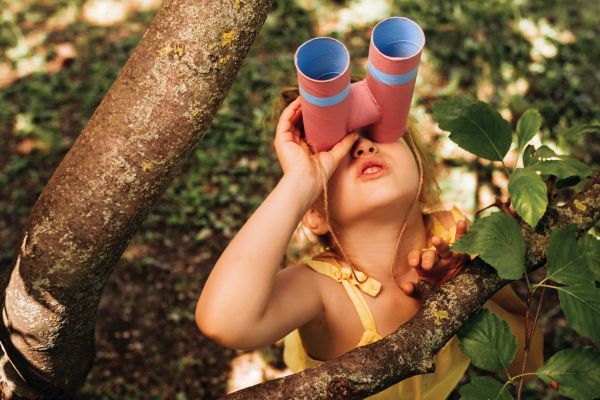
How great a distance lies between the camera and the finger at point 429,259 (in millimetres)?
1486

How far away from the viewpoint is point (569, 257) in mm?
1252

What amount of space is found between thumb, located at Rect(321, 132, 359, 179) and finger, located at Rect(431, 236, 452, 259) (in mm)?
422

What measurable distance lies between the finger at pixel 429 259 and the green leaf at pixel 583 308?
403 mm

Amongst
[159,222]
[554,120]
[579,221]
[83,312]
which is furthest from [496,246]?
[554,120]

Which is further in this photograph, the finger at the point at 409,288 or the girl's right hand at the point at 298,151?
the finger at the point at 409,288

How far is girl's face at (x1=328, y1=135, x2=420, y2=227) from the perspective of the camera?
149 centimetres

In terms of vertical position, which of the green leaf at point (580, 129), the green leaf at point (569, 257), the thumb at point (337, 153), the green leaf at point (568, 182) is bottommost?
the green leaf at point (568, 182)

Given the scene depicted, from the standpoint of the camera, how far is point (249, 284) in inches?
48.6

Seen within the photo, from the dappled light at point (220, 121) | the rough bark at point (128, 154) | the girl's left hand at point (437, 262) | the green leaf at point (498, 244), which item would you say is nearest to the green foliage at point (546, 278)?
the green leaf at point (498, 244)

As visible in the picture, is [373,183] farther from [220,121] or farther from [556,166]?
[220,121]

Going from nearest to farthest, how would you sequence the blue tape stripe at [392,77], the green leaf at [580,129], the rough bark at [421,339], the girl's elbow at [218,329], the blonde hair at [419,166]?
the rough bark at [421,339] < the girl's elbow at [218,329] < the blue tape stripe at [392,77] < the green leaf at [580,129] < the blonde hair at [419,166]

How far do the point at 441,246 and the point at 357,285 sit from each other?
355mm

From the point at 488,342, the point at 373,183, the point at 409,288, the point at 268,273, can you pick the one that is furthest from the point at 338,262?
the point at 488,342

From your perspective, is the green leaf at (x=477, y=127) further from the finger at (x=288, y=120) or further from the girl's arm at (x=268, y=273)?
the finger at (x=288, y=120)
